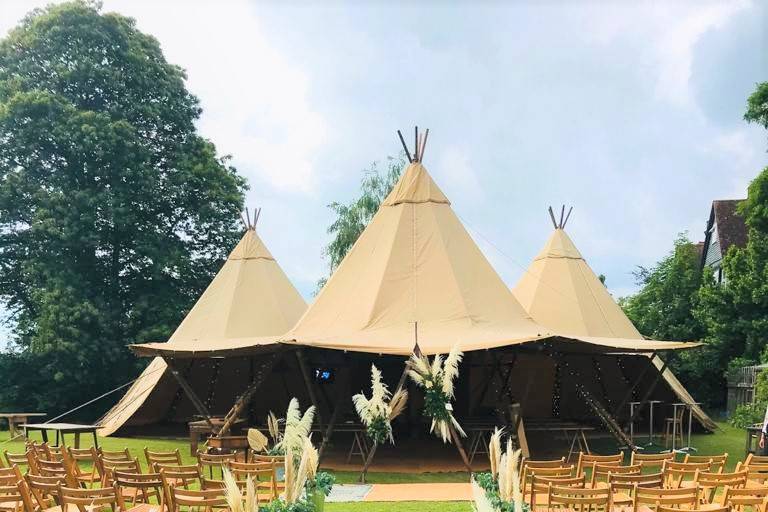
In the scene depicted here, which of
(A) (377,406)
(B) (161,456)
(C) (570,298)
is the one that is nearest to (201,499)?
(A) (377,406)

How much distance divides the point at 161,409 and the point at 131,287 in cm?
722

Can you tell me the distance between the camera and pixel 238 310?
64.7 feet

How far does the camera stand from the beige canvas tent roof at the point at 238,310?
1933cm

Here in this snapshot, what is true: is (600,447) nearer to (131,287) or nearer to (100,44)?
(131,287)

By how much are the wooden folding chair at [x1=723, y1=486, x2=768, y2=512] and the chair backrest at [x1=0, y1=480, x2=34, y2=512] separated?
641cm

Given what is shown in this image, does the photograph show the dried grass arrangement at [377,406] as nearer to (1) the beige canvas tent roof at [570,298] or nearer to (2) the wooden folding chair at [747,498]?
(2) the wooden folding chair at [747,498]

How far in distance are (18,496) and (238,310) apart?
1265 cm

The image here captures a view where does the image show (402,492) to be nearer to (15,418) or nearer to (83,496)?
(83,496)

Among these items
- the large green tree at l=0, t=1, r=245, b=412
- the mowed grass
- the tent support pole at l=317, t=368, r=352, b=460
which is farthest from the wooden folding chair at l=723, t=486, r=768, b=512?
the large green tree at l=0, t=1, r=245, b=412

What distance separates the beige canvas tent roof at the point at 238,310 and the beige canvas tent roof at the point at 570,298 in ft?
20.5

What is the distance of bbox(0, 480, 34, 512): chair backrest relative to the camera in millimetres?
7008

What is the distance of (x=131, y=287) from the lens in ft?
86.5

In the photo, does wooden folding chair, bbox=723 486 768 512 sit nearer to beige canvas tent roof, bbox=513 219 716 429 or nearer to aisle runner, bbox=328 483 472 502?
aisle runner, bbox=328 483 472 502

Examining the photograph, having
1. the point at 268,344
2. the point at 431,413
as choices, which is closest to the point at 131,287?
the point at 268,344
